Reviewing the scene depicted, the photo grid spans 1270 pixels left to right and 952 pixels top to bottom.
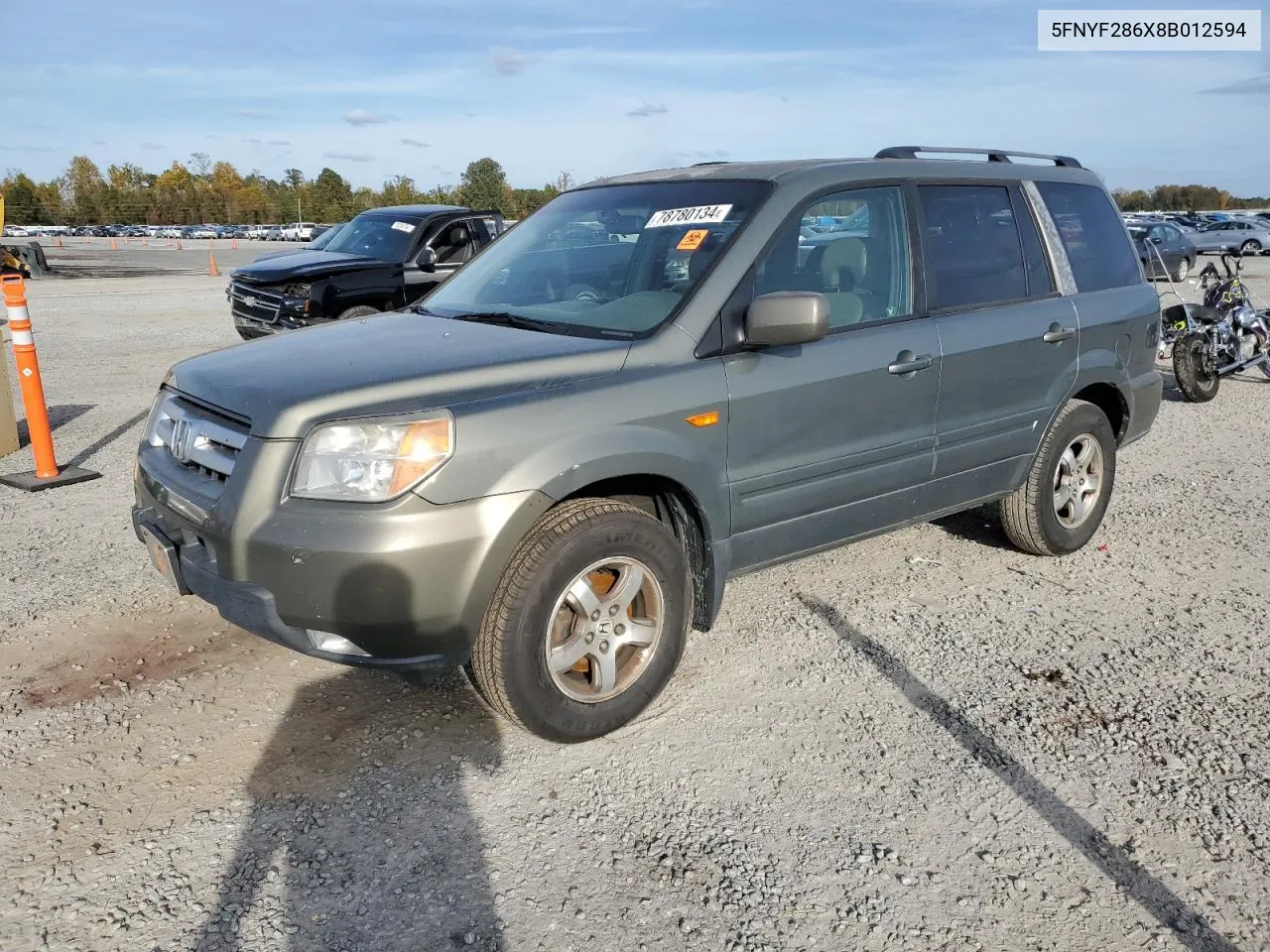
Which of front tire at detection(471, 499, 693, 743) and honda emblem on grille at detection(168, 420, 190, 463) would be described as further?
honda emblem on grille at detection(168, 420, 190, 463)

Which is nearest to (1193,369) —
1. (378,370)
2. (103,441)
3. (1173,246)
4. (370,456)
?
(378,370)

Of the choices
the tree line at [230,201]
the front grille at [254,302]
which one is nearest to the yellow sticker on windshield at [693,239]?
the front grille at [254,302]

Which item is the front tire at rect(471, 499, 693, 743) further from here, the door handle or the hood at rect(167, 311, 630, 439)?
the door handle

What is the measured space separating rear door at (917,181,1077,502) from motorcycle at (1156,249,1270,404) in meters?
5.90

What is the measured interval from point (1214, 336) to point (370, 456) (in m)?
9.68

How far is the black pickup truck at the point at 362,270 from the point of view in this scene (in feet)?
32.9

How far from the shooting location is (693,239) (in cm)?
383

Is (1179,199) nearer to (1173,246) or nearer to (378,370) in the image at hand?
(1173,246)

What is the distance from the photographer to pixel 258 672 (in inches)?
153

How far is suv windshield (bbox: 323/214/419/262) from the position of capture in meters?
11.0

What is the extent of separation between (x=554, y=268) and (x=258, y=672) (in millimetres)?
1990

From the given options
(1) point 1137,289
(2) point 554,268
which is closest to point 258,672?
(2) point 554,268

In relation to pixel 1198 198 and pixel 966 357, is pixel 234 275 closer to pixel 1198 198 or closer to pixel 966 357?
pixel 966 357

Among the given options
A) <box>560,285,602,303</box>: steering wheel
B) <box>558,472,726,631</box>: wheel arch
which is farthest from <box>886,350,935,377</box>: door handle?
<box>560,285,602,303</box>: steering wheel
